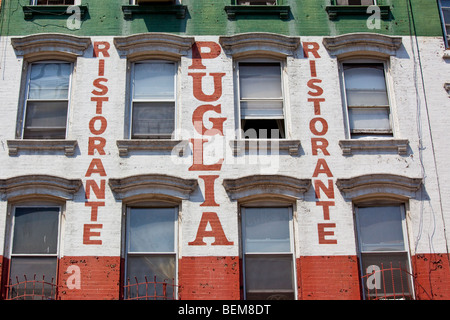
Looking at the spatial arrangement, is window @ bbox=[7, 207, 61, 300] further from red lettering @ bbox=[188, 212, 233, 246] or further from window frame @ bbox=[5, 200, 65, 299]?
red lettering @ bbox=[188, 212, 233, 246]

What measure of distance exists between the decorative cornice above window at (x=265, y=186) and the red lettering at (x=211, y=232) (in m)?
0.56

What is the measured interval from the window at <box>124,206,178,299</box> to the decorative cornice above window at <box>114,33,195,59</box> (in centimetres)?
340

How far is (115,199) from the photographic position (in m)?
12.6

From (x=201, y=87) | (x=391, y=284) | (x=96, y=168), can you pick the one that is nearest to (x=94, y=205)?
(x=96, y=168)

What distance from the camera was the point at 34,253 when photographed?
1238 centimetres

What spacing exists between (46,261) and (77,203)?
1.22 metres

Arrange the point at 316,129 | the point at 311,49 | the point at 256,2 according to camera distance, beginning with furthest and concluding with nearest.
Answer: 1. the point at 256,2
2. the point at 311,49
3. the point at 316,129

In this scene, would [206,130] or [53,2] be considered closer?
[206,130]

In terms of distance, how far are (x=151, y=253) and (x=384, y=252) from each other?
4433mm

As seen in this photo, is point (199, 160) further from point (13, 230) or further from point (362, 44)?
point (362, 44)

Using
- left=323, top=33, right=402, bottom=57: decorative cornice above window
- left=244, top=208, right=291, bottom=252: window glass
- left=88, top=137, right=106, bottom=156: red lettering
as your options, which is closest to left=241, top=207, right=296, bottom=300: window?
left=244, top=208, right=291, bottom=252: window glass

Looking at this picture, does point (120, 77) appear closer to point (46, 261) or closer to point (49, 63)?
point (49, 63)
